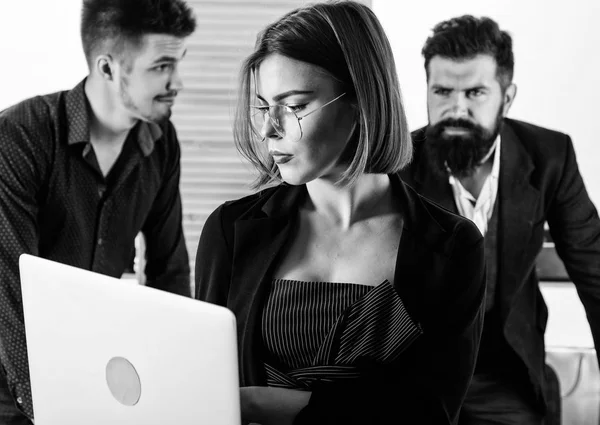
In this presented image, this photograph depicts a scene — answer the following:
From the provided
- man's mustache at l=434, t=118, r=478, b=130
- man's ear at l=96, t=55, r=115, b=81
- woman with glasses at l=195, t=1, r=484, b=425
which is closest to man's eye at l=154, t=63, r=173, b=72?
man's ear at l=96, t=55, r=115, b=81

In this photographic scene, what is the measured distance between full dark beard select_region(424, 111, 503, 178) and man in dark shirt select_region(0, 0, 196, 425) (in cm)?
81

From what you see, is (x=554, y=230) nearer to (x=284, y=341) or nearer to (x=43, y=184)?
(x=284, y=341)

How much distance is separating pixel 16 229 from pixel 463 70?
4.43 ft

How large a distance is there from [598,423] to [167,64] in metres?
1.85

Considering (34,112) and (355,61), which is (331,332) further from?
(34,112)

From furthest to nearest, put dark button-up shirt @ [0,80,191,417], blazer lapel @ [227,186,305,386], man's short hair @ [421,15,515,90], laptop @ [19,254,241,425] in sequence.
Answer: man's short hair @ [421,15,515,90] → dark button-up shirt @ [0,80,191,417] → blazer lapel @ [227,186,305,386] → laptop @ [19,254,241,425]

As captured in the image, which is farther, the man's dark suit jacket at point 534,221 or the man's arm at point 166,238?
the man's arm at point 166,238

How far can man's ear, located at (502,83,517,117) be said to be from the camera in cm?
272

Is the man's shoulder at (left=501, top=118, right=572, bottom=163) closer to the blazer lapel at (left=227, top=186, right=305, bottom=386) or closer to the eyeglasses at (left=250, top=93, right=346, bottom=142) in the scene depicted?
the blazer lapel at (left=227, top=186, right=305, bottom=386)

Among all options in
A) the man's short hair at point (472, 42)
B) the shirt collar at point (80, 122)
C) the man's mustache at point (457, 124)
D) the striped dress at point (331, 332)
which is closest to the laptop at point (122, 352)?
the striped dress at point (331, 332)

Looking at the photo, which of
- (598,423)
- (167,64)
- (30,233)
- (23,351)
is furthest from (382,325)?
(598,423)

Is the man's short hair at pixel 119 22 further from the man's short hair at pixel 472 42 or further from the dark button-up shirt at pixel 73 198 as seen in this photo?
the man's short hair at pixel 472 42

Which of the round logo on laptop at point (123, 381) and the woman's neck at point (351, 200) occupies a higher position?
the woman's neck at point (351, 200)

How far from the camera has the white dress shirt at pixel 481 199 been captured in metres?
2.58
